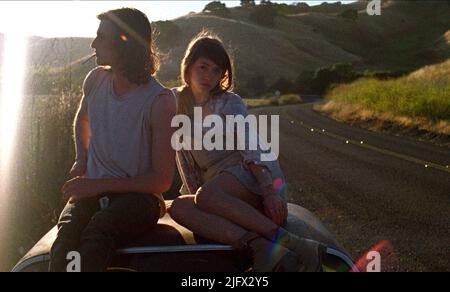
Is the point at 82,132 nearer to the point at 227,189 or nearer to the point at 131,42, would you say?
the point at 131,42

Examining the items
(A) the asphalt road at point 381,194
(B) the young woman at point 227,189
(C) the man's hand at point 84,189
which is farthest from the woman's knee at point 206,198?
(A) the asphalt road at point 381,194

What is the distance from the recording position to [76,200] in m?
2.98

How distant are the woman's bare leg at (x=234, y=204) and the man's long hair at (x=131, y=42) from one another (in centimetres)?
65

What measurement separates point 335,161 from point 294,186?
281 cm

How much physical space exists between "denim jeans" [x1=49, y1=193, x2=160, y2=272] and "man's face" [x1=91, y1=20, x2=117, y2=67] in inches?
28.7

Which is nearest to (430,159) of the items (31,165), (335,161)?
(335,161)

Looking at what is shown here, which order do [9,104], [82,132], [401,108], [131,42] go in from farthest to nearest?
1. [401,108]
2. [9,104]
3. [82,132]
4. [131,42]

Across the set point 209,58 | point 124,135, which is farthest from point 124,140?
point 209,58

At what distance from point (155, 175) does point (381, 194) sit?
5.69 metres

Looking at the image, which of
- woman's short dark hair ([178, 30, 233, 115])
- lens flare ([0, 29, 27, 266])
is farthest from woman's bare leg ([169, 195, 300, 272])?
lens flare ([0, 29, 27, 266])

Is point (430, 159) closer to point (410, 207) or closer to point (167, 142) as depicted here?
point (410, 207)

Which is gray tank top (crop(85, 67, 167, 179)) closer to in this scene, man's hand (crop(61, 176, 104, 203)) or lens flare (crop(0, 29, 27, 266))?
man's hand (crop(61, 176, 104, 203))

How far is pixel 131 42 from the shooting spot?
124 inches

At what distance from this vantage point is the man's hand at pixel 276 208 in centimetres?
299
